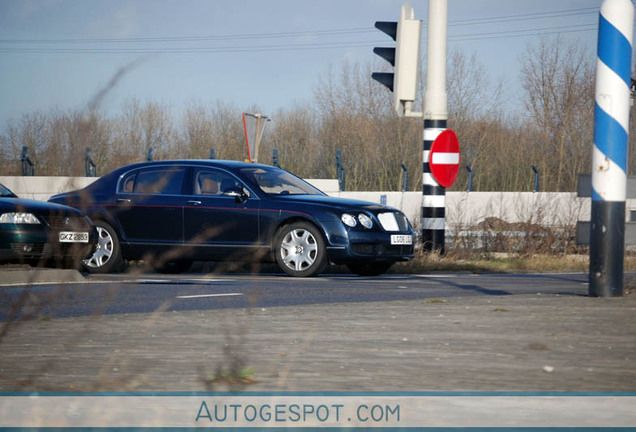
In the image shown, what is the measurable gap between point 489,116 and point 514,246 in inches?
1064

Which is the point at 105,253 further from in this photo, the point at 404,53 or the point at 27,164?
the point at 404,53

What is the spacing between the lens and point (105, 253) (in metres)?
12.9

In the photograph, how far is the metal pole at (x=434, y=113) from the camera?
14.2 metres

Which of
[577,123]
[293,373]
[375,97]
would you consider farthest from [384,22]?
[375,97]

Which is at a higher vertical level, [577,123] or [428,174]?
[577,123]

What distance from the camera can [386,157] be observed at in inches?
1551

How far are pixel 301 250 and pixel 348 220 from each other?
0.64 meters

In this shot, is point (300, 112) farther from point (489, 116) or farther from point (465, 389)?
point (465, 389)

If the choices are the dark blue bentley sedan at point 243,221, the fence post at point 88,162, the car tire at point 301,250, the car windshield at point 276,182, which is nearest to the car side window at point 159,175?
the dark blue bentley sedan at point 243,221

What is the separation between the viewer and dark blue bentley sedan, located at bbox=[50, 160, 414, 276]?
12.0 metres

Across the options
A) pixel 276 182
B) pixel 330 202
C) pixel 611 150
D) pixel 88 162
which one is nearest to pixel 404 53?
pixel 276 182

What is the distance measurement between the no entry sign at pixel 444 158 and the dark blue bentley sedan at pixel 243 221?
190cm

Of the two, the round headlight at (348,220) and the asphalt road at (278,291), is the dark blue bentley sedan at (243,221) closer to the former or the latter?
the round headlight at (348,220)

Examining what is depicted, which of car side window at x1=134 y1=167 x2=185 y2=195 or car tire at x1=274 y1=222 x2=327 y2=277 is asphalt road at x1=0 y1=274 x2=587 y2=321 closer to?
car tire at x1=274 y1=222 x2=327 y2=277
